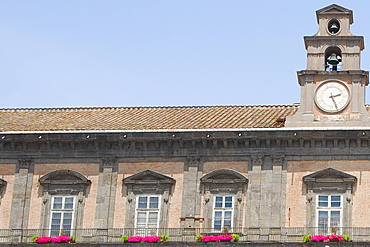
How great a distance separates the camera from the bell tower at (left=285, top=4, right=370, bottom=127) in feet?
152

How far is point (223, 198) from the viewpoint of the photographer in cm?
A: 4594

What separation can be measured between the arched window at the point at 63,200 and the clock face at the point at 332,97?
9837mm

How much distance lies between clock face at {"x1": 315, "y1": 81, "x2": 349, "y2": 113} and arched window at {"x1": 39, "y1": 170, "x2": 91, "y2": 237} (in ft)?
32.3

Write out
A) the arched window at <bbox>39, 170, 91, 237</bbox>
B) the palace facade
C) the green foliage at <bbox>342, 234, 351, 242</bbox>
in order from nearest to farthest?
the green foliage at <bbox>342, 234, 351, 242</bbox> → the palace facade → the arched window at <bbox>39, 170, 91, 237</bbox>

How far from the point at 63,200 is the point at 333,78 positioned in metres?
11.9

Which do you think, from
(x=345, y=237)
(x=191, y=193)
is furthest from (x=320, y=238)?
(x=191, y=193)

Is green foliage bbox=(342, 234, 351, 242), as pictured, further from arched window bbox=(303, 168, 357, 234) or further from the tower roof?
the tower roof

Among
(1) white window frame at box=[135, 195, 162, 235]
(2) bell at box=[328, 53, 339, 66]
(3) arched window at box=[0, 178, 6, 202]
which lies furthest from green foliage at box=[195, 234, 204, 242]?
(2) bell at box=[328, 53, 339, 66]

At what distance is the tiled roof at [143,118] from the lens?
158ft

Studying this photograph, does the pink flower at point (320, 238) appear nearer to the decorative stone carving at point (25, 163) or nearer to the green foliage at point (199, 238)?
the green foliage at point (199, 238)

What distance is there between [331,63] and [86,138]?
10.4m

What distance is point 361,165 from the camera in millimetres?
45250

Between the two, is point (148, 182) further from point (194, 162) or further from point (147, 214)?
point (194, 162)

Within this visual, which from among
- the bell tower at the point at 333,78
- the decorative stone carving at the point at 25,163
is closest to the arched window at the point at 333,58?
the bell tower at the point at 333,78
